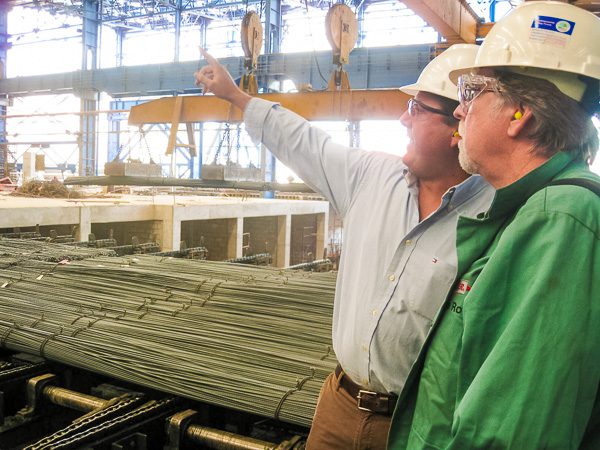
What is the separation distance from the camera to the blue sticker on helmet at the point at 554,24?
1361 millimetres

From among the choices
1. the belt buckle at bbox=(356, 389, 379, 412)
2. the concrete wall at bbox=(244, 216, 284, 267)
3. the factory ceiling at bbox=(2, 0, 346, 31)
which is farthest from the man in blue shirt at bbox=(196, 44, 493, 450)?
the factory ceiling at bbox=(2, 0, 346, 31)

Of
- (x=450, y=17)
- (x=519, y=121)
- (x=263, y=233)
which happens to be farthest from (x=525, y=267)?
(x=263, y=233)

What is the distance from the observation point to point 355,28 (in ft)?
16.2

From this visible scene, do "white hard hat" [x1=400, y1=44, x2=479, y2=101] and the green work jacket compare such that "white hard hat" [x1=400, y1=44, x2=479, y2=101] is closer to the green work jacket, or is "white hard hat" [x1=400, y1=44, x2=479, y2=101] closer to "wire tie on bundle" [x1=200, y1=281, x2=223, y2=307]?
the green work jacket

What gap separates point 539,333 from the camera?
98 centimetres

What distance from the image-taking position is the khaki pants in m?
1.85

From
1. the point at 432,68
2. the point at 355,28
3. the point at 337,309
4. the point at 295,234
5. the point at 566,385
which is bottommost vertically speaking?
the point at 295,234

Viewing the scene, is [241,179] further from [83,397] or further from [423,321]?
[423,321]

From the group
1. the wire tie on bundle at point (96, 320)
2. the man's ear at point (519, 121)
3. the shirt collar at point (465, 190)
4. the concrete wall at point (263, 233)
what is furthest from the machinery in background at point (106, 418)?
the concrete wall at point (263, 233)

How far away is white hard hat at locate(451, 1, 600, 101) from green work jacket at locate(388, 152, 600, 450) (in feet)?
0.71

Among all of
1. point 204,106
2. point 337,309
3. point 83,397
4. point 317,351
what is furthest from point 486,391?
point 204,106

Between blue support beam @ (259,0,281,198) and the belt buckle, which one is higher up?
blue support beam @ (259,0,281,198)

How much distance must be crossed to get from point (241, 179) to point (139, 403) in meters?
1.98

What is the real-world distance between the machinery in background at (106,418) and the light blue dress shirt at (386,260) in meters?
0.72
